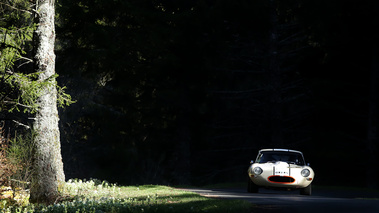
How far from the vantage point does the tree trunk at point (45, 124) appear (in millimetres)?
17500

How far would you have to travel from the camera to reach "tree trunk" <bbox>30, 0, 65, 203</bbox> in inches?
689

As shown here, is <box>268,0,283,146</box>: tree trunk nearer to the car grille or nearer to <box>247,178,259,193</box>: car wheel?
<box>247,178,259,193</box>: car wheel

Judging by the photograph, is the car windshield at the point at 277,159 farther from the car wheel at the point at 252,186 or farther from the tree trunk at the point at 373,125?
the tree trunk at the point at 373,125

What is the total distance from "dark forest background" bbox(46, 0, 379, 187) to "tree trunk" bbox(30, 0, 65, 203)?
12.5 meters

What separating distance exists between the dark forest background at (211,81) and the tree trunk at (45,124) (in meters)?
12.5

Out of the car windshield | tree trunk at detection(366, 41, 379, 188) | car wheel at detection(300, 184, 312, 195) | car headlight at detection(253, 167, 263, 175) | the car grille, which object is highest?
tree trunk at detection(366, 41, 379, 188)

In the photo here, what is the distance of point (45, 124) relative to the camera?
689 inches

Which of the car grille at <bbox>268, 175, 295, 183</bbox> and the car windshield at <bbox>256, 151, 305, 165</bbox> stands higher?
the car windshield at <bbox>256, 151, 305, 165</bbox>

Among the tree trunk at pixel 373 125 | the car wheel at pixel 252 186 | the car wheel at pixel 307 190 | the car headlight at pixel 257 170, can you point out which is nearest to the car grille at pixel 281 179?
the car headlight at pixel 257 170

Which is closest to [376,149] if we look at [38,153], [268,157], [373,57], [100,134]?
[373,57]

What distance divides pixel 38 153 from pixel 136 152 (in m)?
23.1

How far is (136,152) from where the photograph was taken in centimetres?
4062

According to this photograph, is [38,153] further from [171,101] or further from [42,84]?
[171,101]

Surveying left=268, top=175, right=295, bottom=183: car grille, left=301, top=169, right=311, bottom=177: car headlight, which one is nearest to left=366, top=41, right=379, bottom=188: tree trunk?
left=301, top=169, right=311, bottom=177: car headlight
